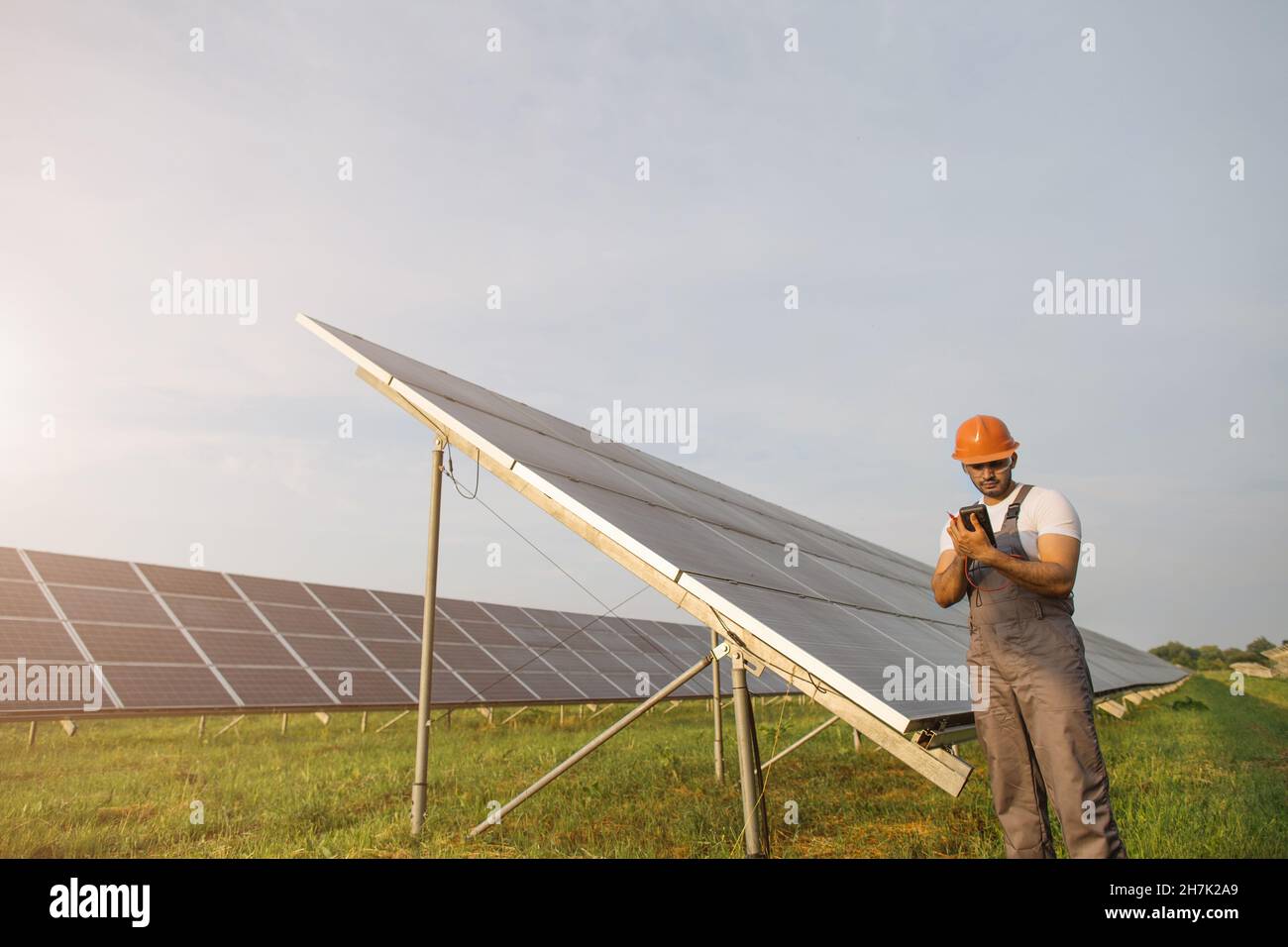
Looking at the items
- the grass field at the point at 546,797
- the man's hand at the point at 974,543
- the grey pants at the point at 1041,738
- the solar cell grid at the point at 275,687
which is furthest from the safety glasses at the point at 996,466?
the solar cell grid at the point at 275,687

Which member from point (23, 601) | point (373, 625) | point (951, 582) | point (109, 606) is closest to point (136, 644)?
point (109, 606)

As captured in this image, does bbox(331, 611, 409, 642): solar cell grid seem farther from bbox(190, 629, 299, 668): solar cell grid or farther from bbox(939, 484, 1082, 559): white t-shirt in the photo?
bbox(939, 484, 1082, 559): white t-shirt

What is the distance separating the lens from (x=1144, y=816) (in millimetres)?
7406

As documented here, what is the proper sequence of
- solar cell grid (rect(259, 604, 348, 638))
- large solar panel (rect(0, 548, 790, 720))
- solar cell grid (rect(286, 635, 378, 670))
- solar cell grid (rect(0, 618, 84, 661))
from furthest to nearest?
1. solar cell grid (rect(259, 604, 348, 638))
2. solar cell grid (rect(286, 635, 378, 670))
3. large solar panel (rect(0, 548, 790, 720))
4. solar cell grid (rect(0, 618, 84, 661))

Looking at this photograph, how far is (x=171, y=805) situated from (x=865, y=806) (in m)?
7.48

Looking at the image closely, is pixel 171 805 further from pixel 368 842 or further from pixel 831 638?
pixel 831 638

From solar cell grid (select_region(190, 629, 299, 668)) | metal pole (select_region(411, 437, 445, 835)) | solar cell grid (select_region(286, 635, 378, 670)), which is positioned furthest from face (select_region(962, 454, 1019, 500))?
solar cell grid (select_region(286, 635, 378, 670))

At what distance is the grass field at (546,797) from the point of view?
711 centimetres

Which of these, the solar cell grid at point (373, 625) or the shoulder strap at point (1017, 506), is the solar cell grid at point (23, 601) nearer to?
the solar cell grid at point (373, 625)

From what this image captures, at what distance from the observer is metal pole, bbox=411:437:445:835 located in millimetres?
7480

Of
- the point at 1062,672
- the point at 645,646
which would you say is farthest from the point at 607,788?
the point at 645,646

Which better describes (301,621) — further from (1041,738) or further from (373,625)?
(1041,738)

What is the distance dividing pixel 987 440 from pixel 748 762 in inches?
98.5

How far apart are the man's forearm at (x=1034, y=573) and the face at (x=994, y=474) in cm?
64
